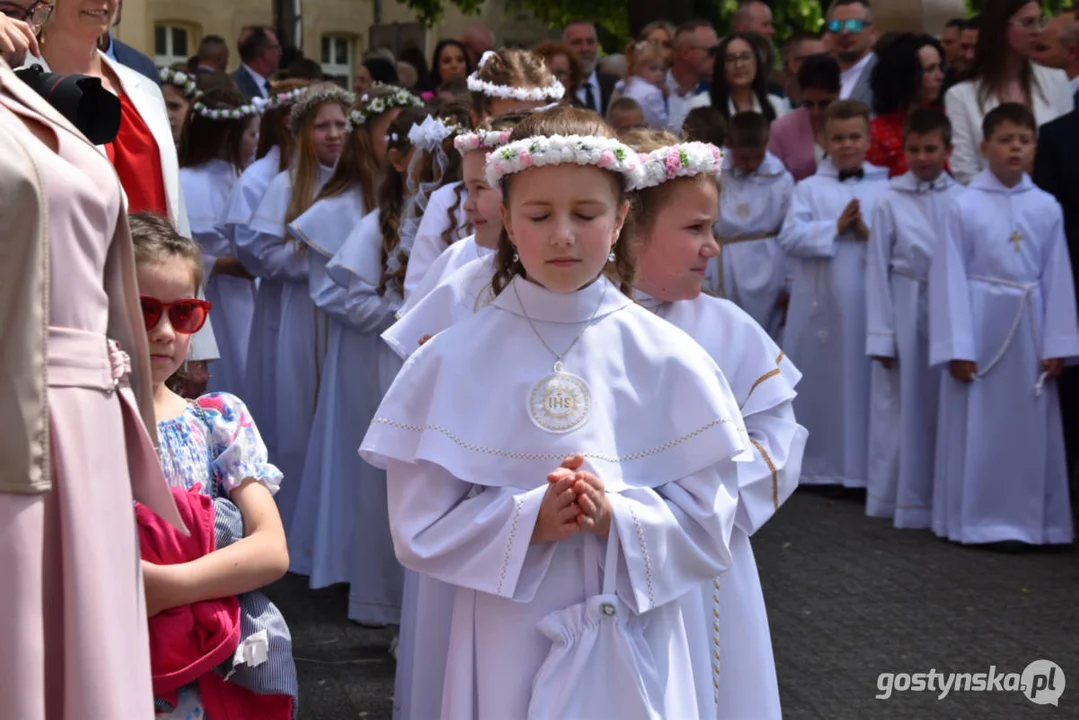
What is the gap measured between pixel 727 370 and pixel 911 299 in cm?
492

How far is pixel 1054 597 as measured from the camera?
6836 mm

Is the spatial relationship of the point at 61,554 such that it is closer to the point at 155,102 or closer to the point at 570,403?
the point at 570,403

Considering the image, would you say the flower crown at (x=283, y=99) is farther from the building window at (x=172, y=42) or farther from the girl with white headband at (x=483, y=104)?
the building window at (x=172, y=42)

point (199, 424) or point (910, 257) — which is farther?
point (910, 257)

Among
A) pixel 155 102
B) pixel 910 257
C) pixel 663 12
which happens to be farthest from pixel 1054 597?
pixel 663 12

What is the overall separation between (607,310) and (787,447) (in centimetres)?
91

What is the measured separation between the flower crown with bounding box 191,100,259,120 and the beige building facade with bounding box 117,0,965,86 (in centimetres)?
1431

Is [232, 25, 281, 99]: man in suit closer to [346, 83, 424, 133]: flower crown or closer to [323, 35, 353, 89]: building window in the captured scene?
[346, 83, 424, 133]: flower crown

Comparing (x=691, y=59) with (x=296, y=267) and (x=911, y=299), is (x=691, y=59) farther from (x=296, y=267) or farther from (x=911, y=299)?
(x=296, y=267)

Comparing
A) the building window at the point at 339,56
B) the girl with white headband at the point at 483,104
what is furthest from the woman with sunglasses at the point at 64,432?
the building window at the point at 339,56

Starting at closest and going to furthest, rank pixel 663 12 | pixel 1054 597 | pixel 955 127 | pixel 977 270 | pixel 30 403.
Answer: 1. pixel 30 403
2. pixel 1054 597
3. pixel 977 270
4. pixel 955 127
5. pixel 663 12

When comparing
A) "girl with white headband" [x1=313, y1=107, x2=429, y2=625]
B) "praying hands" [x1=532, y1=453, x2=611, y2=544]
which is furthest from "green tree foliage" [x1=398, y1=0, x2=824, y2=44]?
"praying hands" [x1=532, y1=453, x2=611, y2=544]

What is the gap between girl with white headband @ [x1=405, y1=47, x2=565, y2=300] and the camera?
5.37 metres

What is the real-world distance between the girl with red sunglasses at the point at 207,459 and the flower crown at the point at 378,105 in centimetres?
359
